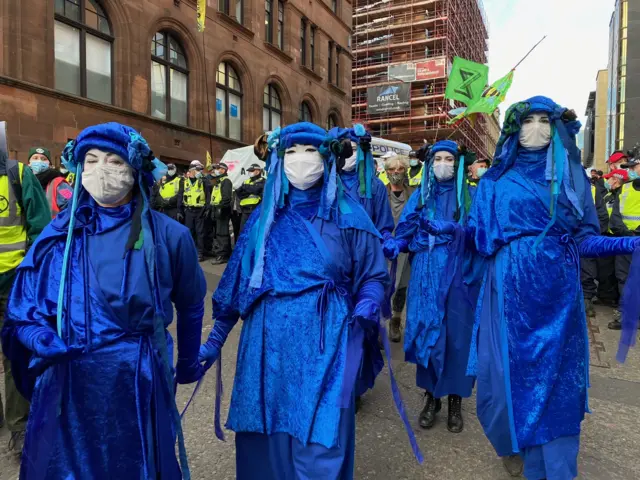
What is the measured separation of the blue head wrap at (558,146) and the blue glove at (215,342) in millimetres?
1633

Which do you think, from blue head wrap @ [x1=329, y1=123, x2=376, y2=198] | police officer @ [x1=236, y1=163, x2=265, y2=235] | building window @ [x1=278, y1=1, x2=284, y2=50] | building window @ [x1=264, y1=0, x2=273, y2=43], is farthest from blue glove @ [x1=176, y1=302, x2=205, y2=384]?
building window @ [x1=278, y1=1, x2=284, y2=50]

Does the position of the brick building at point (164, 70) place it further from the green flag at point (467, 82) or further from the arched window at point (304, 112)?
the green flag at point (467, 82)

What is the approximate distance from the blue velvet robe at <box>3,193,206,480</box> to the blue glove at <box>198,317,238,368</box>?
11.4 inches

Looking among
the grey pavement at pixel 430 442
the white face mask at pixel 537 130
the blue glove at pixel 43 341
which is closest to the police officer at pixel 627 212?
the grey pavement at pixel 430 442

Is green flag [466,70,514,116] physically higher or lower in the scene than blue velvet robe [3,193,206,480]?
higher

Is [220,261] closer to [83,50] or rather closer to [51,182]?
[51,182]

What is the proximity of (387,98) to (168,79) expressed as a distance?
2418 cm

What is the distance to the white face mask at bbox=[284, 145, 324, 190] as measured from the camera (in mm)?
2121

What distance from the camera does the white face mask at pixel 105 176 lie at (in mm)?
1754

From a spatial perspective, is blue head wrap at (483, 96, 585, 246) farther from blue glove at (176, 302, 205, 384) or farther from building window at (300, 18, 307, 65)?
building window at (300, 18, 307, 65)

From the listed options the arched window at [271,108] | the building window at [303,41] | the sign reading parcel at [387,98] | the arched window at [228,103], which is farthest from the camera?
the sign reading parcel at [387,98]

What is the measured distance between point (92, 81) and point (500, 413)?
14.0 meters

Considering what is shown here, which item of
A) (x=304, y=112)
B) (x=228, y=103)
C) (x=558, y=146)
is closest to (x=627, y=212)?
(x=558, y=146)

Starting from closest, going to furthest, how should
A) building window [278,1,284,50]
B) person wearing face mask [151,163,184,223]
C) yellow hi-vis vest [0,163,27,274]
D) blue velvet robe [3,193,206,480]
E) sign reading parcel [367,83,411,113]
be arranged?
blue velvet robe [3,193,206,480]
yellow hi-vis vest [0,163,27,274]
person wearing face mask [151,163,184,223]
building window [278,1,284,50]
sign reading parcel [367,83,411,113]
